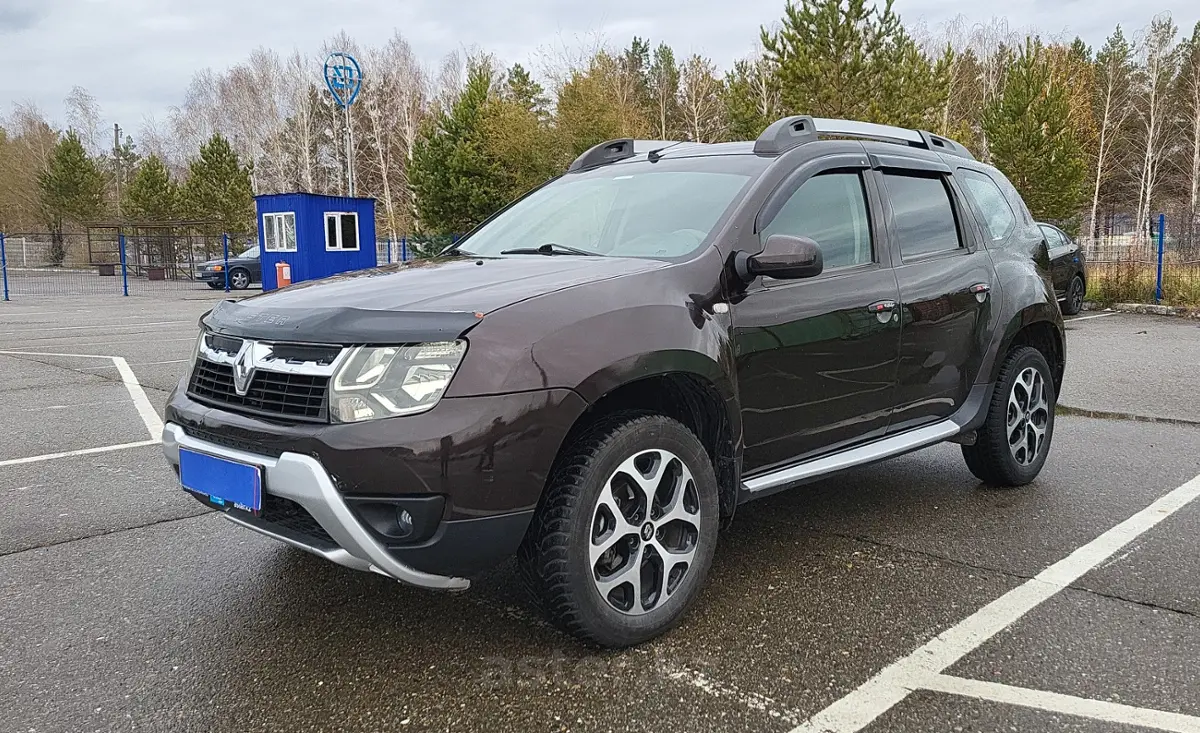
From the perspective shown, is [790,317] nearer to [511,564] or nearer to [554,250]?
[554,250]

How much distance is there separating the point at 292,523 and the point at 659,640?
122cm

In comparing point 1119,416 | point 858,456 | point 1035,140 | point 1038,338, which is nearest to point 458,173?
point 1035,140

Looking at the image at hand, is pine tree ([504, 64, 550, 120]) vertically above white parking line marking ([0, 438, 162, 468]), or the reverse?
pine tree ([504, 64, 550, 120])

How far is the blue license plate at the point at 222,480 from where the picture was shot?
253cm

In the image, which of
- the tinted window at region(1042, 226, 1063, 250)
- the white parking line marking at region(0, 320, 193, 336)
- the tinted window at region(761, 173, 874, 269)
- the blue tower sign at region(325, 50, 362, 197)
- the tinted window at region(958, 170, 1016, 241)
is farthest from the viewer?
the blue tower sign at region(325, 50, 362, 197)

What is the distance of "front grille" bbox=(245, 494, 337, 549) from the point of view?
2.52 metres

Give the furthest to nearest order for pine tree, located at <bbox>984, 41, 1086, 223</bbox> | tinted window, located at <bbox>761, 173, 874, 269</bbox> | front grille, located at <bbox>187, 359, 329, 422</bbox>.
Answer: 1. pine tree, located at <bbox>984, 41, 1086, 223</bbox>
2. tinted window, located at <bbox>761, 173, 874, 269</bbox>
3. front grille, located at <bbox>187, 359, 329, 422</bbox>

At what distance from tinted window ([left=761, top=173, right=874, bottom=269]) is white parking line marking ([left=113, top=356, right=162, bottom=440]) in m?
4.02

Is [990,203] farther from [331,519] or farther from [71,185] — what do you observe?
[71,185]

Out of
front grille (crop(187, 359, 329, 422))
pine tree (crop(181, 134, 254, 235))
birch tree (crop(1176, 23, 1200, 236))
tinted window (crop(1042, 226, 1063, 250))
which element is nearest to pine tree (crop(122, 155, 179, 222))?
pine tree (crop(181, 134, 254, 235))

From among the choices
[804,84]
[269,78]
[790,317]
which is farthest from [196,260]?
[790,317]

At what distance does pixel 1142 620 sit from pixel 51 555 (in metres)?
4.22

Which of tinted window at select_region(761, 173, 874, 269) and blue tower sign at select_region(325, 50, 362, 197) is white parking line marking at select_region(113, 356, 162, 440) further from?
blue tower sign at select_region(325, 50, 362, 197)

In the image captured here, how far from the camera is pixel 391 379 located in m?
2.41
